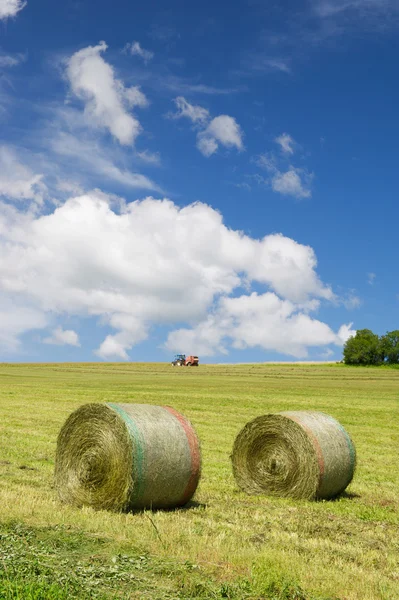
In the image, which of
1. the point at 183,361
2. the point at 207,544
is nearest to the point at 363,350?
the point at 183,361

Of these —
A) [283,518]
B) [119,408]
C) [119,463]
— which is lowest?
[283,518]

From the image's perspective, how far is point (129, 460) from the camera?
9.95m

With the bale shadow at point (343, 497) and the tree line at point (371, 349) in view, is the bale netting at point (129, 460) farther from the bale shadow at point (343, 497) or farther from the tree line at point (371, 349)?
the tree line at point (371, 349)

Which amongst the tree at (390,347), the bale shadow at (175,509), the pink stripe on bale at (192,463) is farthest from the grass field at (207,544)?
the tree at (390,347)

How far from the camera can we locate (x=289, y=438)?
486 inches

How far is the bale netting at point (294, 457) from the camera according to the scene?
1188cm

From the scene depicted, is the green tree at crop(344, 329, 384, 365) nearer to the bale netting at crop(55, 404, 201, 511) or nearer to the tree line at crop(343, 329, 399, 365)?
the tree line at crop(343, 329, 399, 365)

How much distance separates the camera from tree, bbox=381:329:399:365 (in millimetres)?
117588

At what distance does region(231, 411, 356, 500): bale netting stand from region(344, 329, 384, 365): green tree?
104366 mm

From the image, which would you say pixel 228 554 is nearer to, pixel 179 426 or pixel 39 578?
pixel 39 578

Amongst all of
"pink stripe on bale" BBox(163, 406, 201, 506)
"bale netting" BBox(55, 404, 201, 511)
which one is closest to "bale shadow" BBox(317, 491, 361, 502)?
"pink stripe on bale" BBox(163, 406, 201, 506)

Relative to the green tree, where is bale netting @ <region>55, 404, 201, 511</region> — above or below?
below

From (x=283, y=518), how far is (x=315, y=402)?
76.4 ft

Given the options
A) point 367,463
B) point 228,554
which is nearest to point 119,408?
point 228,554
